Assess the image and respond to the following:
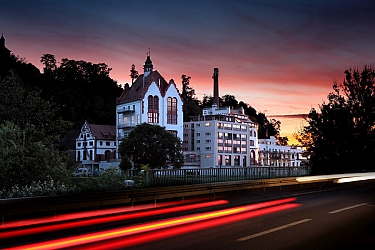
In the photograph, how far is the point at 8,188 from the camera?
19609mm

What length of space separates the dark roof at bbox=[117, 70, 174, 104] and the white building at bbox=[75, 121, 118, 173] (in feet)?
28.0

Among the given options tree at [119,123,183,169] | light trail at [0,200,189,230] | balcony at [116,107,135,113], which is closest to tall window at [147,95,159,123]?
balcony at [116,107,135,113]

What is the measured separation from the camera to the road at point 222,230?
963cm

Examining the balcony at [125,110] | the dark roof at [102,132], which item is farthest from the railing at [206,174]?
the dark roof at [102,132]

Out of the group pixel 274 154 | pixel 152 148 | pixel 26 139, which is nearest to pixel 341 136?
pixel 26 139

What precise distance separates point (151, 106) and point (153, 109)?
2.72ft

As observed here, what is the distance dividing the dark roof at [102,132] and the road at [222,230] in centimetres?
9658

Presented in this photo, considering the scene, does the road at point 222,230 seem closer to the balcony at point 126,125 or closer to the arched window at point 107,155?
the balcony at point 126,125

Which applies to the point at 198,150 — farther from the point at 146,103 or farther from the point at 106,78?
the point at 106,78

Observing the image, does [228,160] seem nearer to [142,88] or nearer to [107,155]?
[142,88]

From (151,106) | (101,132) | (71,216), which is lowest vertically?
(71,216)

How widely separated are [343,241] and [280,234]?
62.1 inches

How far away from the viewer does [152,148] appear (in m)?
76.2

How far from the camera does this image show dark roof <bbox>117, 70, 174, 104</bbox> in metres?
104
